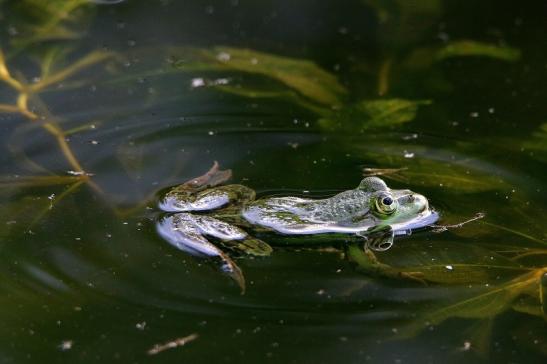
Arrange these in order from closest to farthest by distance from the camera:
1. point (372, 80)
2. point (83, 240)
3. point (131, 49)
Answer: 1. point (83, 240)
2. point (372, 80)
3. point (131, 49)

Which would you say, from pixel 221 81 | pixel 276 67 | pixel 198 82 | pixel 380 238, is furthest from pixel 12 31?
pixel 380 238

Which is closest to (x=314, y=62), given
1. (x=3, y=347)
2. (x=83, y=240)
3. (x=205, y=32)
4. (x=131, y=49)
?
(x=205, y=32)

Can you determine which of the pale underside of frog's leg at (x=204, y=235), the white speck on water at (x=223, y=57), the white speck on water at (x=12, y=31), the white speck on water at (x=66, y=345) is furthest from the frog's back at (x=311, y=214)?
the white speck on water at (x=12, y=31)

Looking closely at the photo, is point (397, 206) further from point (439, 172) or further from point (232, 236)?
point (232, 236)

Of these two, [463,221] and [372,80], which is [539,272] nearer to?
[463,221]

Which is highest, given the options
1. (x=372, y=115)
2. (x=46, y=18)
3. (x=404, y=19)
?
(x=46, y=18)
